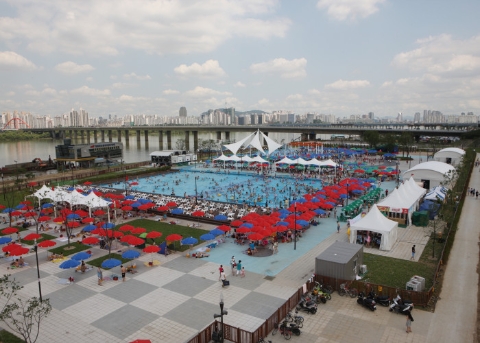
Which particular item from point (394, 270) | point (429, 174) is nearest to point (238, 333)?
point (394, 270)

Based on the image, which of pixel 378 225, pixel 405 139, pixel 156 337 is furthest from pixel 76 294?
pixel 405 139

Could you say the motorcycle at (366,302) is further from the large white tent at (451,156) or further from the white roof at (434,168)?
the large white tent at (451,156)

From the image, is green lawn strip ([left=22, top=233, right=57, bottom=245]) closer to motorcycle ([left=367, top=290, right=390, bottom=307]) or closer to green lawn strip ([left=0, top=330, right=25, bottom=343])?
green lawn strip ([left=0, top=330, right=25, bottom=343])

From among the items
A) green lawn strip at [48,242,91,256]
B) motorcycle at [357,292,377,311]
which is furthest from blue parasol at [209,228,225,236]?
motorcycle at [357,292,377,311]

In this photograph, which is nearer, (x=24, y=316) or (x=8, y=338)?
(x=24, y=316)

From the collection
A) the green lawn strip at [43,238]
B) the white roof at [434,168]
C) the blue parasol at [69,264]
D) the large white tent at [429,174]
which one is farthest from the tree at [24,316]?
the white roof at [434,168]

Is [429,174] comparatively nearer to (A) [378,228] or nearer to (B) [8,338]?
(A) [378,228]
